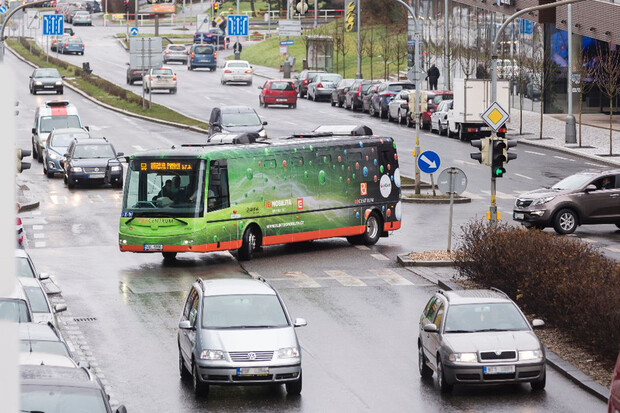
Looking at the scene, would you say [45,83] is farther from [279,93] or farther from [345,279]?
[345,279]

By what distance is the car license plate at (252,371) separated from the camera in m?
14.8

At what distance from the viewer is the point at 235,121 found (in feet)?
161

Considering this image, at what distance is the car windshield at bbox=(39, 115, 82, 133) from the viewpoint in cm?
4947

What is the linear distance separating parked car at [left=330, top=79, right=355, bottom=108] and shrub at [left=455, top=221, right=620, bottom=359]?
153 feet

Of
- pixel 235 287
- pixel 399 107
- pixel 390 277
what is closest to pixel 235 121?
pixel 399 107

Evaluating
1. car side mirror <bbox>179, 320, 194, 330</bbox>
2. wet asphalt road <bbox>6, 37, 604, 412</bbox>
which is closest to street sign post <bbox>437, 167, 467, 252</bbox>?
wet asphalt road <bbox>6, 37, 604, 412</bbox>

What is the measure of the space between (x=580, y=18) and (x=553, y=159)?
51.1 ft

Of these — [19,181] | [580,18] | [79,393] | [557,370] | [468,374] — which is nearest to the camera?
[79,393]

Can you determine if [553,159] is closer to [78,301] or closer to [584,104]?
[584,104]

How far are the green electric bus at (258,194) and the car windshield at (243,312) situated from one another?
11.2m

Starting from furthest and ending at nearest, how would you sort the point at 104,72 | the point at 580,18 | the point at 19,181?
the point at 104,72
the point at 580,18
the point at 19,181

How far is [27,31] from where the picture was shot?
140m

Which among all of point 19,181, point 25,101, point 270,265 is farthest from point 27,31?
point 270,265

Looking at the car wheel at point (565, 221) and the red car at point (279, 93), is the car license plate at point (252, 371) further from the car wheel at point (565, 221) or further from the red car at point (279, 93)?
the red car at point (279, 93)
